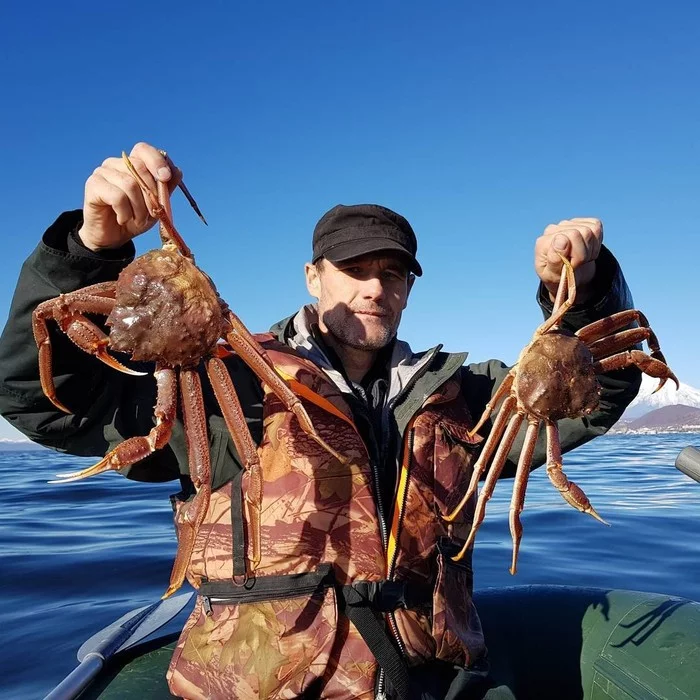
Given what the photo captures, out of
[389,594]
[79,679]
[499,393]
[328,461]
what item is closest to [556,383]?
[499,393]

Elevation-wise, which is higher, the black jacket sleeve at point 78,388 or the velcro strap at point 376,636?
the black jacket sleeve at point 78,388

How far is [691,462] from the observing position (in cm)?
313

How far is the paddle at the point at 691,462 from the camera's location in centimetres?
311

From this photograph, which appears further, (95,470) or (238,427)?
(238,427)

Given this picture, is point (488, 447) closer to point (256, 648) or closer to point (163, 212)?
point (256, 648)

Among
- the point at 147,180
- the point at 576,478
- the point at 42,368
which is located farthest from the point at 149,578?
the point at 576,478

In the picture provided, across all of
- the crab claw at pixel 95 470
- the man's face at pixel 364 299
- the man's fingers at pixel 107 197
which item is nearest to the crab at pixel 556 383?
the man's face at pixel 364 299

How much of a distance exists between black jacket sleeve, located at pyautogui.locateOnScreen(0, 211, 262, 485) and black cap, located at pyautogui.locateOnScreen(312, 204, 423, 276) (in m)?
0.87

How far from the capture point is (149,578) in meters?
5.86

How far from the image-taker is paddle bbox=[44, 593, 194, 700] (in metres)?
2.84

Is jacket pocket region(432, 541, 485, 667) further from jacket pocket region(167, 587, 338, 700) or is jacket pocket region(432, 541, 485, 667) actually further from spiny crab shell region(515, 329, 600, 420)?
spiny crab shell region(515, 329, 600, 420)

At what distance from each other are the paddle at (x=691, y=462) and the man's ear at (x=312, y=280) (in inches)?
84.4

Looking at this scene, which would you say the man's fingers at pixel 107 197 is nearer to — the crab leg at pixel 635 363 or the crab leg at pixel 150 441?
the crab leg at pixel 150 441

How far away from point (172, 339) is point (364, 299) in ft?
4.26
